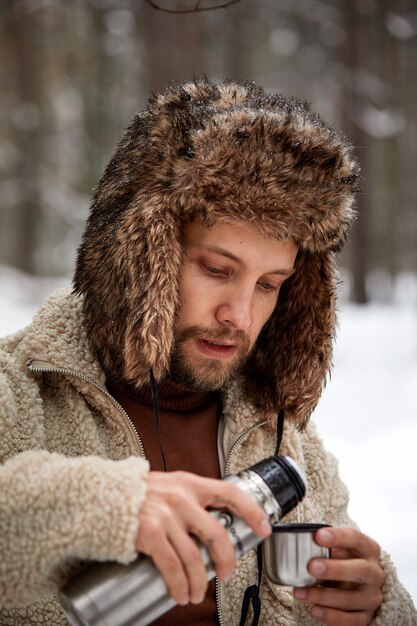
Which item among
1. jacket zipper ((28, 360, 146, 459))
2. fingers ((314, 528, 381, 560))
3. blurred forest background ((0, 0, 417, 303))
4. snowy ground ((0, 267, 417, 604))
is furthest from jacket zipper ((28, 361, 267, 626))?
blurred forest background ((0, 0, 417, 303))

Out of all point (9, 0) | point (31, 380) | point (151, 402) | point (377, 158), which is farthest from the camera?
point (377, 158)

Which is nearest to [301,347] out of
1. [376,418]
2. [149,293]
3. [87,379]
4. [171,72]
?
[149,293]

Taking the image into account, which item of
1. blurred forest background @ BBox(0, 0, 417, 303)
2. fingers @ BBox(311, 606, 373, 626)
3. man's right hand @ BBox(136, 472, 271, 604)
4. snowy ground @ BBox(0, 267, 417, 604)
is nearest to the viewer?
man's right hand @ BBox(136, 472, 271, 604)

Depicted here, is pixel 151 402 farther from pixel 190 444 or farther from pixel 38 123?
pixel 38 123

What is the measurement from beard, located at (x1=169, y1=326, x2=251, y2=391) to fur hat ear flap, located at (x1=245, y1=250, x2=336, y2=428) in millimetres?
227

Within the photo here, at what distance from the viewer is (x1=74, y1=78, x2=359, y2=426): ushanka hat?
→ 172 centimetres

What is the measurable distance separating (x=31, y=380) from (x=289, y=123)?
3.15 ft

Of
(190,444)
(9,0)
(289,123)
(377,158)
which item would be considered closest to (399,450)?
(190,444)

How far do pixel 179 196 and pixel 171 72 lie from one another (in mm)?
6658

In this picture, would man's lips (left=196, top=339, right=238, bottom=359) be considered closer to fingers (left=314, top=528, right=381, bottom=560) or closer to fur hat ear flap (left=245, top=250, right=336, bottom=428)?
fur hat ear flap (left=245, top=250, right=336, bottom=428)

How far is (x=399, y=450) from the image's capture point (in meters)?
4.57

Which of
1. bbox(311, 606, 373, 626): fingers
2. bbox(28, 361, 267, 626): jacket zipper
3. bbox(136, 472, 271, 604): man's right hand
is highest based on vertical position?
bbox(28, 361, 267, 626): jacket zipper

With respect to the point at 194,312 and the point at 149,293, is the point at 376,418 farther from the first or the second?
the point at 149,293

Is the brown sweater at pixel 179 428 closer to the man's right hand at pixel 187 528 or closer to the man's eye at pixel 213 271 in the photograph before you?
the man's eye at pixel 213 271
